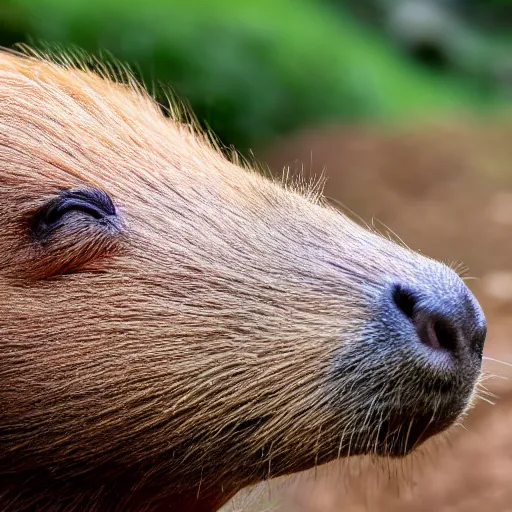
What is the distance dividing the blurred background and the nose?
590mm

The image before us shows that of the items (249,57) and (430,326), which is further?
(249,57)

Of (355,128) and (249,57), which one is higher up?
Answer: (355,128)

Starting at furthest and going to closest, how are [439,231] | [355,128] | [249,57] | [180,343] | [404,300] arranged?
[355,128]
[249,57]
[439,231]
[404,300]
[180,343]

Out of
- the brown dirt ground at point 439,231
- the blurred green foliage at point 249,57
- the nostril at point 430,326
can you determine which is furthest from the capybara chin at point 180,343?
the blurred green foliage at point 249,57

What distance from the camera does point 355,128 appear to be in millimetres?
10242

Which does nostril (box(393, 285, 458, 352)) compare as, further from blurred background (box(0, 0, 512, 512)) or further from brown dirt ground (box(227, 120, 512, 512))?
blurred background (box(0, 0, 512, 512))

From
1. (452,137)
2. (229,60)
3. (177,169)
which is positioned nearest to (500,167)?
(452,137)

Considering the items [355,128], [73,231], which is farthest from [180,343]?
[355,128]

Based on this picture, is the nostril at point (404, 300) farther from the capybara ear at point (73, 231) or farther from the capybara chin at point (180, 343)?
the capybara ear at point (73, 231)

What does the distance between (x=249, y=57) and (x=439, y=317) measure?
269 inches

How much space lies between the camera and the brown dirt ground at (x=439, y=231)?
4762 millimetres

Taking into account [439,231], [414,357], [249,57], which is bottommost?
[414,357]

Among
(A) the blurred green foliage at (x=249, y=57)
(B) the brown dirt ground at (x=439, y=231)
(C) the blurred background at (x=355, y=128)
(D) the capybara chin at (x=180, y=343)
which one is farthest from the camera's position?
(A) the blurred green foliage at (x=249, y=57)

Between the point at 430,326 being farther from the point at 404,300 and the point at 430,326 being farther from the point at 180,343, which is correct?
the point at 180,343
